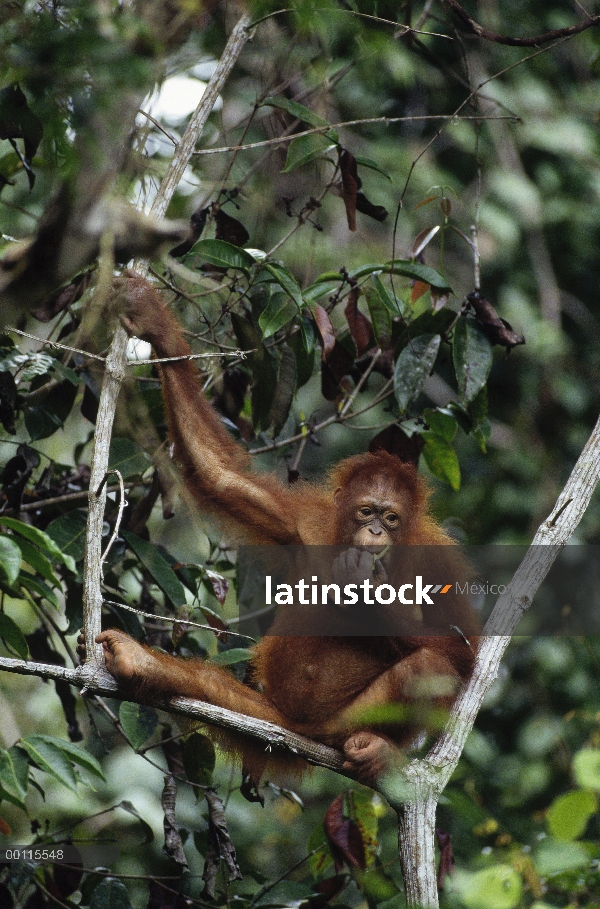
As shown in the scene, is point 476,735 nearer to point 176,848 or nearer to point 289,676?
point 289,676

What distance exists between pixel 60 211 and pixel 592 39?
4487 mm

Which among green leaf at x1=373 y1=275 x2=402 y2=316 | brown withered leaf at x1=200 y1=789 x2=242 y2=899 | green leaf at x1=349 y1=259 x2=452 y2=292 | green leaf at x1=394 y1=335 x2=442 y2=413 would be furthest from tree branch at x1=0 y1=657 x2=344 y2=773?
green leaf at x1=349 y1=259 x2=452 y2=292

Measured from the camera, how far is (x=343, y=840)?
3.71 metres

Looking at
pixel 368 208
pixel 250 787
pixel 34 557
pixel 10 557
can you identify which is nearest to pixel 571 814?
pixel 10 557

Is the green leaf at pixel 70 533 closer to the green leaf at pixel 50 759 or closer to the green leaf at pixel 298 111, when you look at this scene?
the green leaf at pixel 50 759

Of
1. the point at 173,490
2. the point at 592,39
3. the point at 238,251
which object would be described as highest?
the point at 592,39

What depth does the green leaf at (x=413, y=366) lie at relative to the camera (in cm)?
389

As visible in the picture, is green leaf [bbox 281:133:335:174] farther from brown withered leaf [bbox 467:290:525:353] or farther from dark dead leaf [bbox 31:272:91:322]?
dark dead leaf [bbox 31:272:91:322]

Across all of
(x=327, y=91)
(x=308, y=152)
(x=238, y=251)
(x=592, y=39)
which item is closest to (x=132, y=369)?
(x=238, y=251)

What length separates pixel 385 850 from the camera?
5754mm

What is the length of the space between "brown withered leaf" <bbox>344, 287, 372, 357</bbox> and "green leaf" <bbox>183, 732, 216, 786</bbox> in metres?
1.73

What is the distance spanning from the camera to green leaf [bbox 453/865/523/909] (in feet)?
4.22

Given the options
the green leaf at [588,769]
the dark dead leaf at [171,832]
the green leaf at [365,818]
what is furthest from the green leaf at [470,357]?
the green leaf at [588,769]

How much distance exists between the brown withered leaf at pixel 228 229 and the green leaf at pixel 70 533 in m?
1.37
